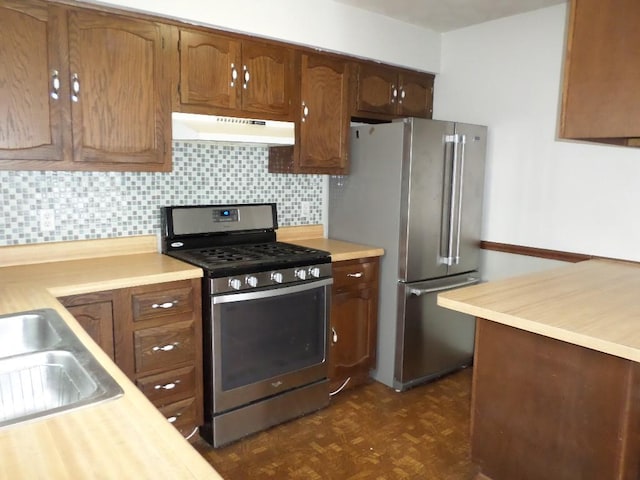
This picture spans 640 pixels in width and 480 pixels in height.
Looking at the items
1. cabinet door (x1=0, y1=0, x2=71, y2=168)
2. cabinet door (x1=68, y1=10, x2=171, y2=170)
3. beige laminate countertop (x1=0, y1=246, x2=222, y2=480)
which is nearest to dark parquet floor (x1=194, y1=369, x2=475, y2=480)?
beige laminate countertop (x1=0, y1=246, x2=222, y2=480)

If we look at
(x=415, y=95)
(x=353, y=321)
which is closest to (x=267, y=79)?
(x=415, y=95)

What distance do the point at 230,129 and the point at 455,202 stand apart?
1.51m

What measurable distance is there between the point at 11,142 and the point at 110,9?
0.76 metres

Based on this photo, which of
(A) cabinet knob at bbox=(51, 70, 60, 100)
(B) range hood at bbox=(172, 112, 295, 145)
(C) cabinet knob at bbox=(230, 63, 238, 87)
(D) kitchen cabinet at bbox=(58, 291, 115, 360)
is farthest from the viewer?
(C) cabinet knob at bbox=(230, 63, 238, 87)

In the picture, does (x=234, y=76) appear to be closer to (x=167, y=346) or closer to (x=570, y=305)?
(x=167, y=346)

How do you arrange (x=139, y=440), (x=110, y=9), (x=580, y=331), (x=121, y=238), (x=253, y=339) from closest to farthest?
(x=139, y=440) → (x=580, y=331) → (x=110, y=9) → (x=253, y=339) → (x=121, y=238)

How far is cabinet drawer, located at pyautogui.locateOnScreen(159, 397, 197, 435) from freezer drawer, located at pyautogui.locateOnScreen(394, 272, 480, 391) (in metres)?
1.30

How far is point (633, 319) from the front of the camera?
1.71 metres

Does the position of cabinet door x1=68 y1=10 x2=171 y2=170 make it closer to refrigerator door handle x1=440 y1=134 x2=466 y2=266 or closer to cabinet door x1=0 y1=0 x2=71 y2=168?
cabinet door x1=0 y1=0 x2=71 y2=168

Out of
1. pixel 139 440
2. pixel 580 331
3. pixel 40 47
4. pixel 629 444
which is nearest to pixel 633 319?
pixel 580 331

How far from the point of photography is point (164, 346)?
2.32m

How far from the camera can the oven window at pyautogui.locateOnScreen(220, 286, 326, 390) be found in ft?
8.02

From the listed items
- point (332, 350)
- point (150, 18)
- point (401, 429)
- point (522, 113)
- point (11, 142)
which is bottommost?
point (401, 429)

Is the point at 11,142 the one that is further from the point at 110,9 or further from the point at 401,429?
the point at 401,429
